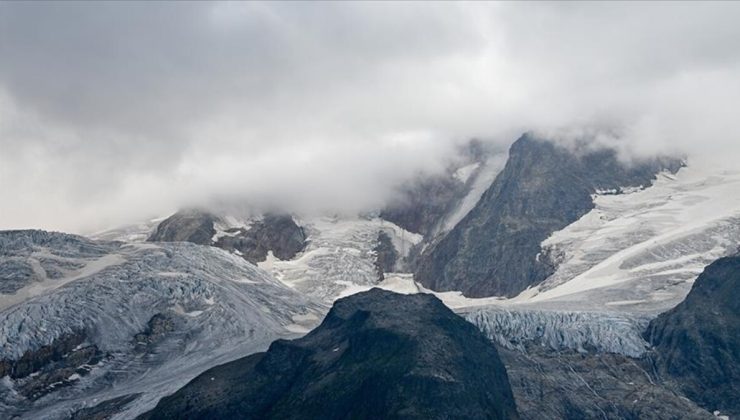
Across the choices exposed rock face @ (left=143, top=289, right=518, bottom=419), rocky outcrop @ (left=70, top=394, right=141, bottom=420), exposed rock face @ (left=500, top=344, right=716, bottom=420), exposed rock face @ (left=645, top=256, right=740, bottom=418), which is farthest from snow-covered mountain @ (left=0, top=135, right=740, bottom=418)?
exposed rock face @ (left=143, top=289, right=518, bottom=419)

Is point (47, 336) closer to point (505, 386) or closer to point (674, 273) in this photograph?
point (505, 386)

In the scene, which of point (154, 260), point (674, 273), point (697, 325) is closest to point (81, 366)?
point (154, 260)

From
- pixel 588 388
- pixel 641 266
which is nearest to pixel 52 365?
pixel 588 388

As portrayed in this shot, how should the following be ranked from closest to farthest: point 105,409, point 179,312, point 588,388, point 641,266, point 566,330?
point 105,409 < point 588,388 < point 566,330 < point 179,312 < point 641,266

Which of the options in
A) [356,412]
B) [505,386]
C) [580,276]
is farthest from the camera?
[580,276]

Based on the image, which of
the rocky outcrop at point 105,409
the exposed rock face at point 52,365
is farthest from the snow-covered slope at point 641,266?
the exposed rock face at point 52,365

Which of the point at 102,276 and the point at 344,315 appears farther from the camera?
the point at 102,276

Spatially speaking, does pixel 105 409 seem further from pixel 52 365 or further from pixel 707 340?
pixel 707 340

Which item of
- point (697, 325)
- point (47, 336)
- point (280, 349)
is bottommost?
point (697, 325)
